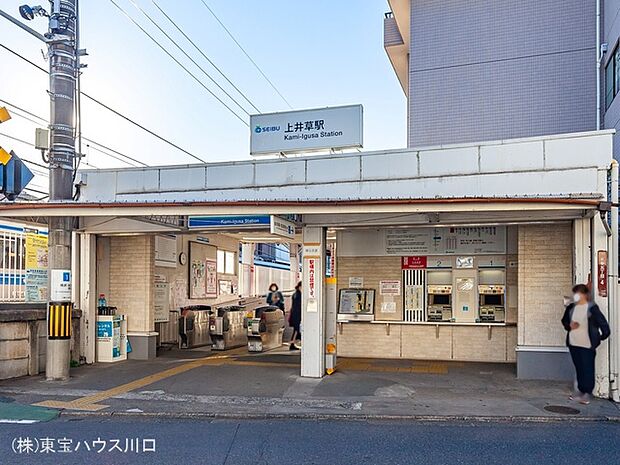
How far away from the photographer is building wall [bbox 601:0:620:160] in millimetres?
13992

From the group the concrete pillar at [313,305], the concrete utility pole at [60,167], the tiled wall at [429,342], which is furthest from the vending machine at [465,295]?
the concrete utility pole at [60,167]

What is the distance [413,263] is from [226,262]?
8.15m

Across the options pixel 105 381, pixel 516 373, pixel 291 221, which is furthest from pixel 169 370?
pixel 516 373

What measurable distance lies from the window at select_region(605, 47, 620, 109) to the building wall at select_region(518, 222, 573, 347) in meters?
4.36

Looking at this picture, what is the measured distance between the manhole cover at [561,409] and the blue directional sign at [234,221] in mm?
5930

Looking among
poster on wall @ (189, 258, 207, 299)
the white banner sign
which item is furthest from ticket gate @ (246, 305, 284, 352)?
the white banner sign

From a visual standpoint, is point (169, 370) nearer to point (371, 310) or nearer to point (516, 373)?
point (371, 310)

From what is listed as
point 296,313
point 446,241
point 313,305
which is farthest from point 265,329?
point 446,241

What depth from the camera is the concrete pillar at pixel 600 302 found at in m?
10.3

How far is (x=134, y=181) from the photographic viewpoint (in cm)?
1421

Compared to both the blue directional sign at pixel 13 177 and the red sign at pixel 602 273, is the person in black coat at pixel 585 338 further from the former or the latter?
the blue directional sign at pixel 13 177

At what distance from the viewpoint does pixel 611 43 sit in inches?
571

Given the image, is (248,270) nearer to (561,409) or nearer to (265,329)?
(265,329)

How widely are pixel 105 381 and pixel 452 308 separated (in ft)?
24.5
